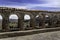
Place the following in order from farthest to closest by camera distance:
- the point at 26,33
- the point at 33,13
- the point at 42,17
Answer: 1. the point at 42,17
2. the point at 33,13
3. the point at 26,33

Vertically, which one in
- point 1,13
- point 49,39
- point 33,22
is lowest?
point 49,39

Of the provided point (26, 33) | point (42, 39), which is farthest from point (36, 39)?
point (26, 33)

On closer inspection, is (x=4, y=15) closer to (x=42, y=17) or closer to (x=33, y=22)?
(x=33, y=22)

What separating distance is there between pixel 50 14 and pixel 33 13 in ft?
15.3

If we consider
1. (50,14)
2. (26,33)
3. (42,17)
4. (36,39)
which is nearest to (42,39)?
(36,39)

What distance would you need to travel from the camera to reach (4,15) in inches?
598

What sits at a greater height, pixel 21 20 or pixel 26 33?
pixel 21 20

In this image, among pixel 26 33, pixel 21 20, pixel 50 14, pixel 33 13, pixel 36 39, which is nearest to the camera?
pixel 36 39

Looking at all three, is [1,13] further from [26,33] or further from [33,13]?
[33,13]

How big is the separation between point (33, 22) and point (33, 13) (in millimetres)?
1316

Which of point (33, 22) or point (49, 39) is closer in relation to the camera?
point (49, 39)

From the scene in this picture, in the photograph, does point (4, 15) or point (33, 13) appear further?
point (33, 13)

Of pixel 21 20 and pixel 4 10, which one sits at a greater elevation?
pixel 4 10

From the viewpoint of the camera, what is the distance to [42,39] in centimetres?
1202
